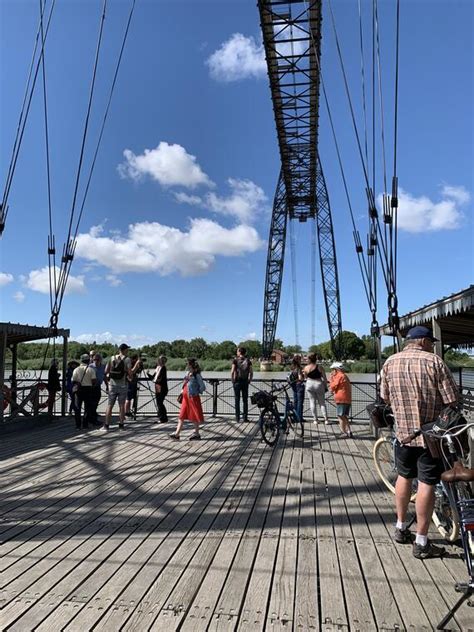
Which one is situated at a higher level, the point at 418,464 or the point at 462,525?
the point at 418,464

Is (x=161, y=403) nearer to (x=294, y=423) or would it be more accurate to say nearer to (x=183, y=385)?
(x=183, y=385)

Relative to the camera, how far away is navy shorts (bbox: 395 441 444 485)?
2.53 meters

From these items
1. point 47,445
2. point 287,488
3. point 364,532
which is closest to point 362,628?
point 364,532

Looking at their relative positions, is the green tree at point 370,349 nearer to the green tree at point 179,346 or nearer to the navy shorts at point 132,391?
the navy shorts at point 132,391

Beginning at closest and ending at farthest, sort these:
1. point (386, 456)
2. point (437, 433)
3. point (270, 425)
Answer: point (437, 433), point (386, 456), point (270, 425)

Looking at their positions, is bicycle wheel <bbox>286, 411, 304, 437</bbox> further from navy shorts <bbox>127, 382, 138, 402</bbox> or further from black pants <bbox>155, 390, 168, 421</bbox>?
navy shorts <bbox>127, 382, 138, 402</bbox>

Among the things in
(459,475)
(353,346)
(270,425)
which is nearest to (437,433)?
(459,475)

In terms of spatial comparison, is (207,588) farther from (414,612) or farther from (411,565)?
(411,565)

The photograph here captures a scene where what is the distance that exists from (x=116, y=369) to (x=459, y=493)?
542cm

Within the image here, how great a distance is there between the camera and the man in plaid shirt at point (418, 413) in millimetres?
2549

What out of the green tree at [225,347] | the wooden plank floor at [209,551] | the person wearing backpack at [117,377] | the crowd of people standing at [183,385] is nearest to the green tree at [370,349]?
the crowd of people standing at [183,385]

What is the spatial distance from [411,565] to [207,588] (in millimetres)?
1150

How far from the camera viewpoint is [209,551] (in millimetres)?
2717

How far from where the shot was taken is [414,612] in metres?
2.03
